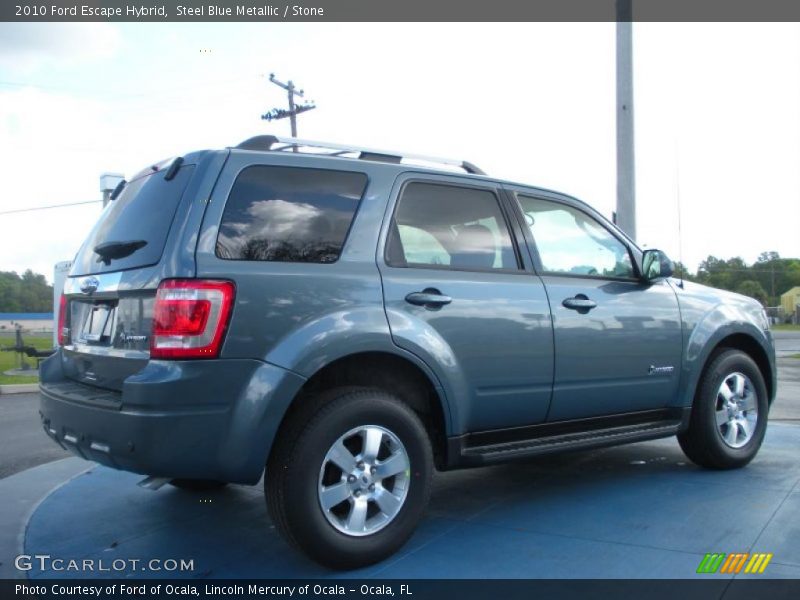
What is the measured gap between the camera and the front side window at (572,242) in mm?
4449

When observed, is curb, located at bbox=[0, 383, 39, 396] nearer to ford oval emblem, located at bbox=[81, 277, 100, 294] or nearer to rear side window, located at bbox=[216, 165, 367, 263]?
ford oval emblem, located at bbox=[81, 277, 100, 294]

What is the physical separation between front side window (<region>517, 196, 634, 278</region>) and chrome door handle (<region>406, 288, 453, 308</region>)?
0.91 metres

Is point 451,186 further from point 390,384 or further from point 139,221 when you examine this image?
point 139,221

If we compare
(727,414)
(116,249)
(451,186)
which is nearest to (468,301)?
(451,186)

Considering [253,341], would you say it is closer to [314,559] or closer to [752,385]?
[314,559]

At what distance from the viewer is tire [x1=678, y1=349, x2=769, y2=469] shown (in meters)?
4.97

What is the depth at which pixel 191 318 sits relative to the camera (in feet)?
9.95

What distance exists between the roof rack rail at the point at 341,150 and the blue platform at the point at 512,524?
79.2 inches

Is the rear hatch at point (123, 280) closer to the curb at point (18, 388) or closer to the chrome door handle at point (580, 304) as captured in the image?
the chrome door handle at point (580, 304)

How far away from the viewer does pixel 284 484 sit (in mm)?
3117

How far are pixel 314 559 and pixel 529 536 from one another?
1.20m

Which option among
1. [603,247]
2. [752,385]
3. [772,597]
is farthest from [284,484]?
[752,385]

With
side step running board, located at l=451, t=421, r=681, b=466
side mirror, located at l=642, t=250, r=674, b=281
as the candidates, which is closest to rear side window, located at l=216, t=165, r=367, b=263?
side step running board, located at l=451, t=421, r=681, b=466

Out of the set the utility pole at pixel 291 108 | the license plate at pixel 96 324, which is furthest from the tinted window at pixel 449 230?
the utility pole at pixel 291 108
